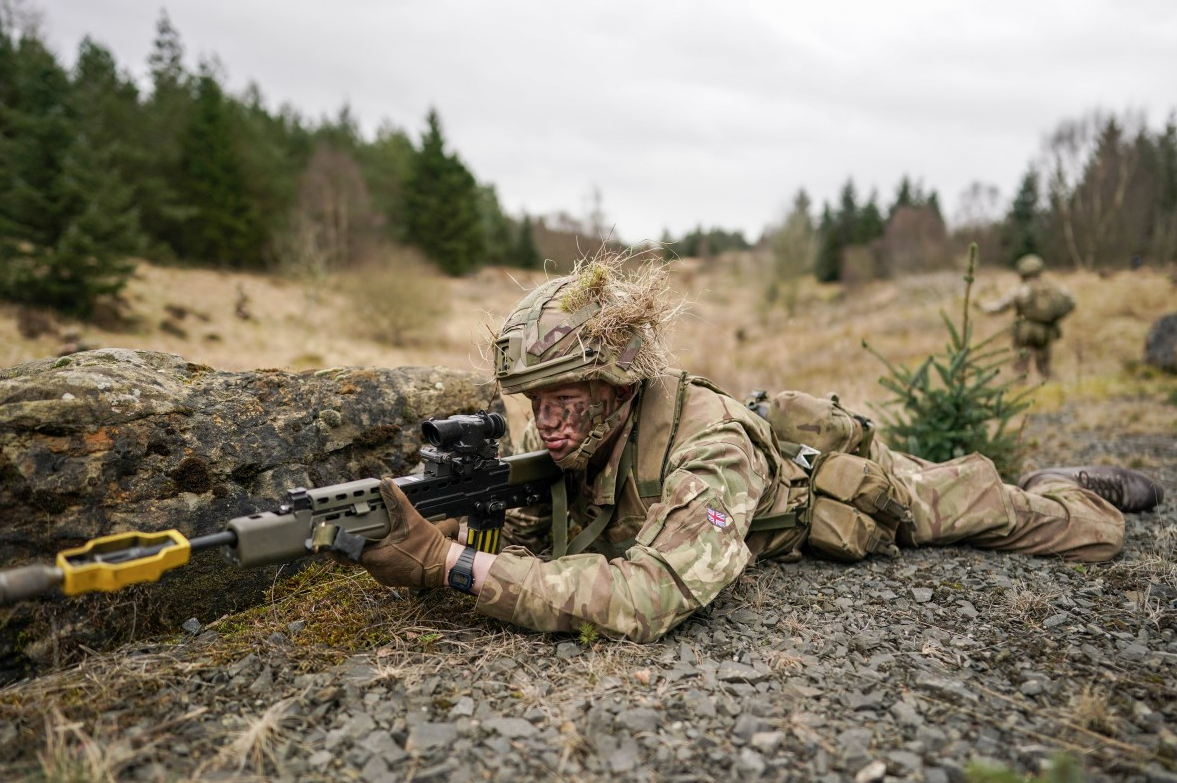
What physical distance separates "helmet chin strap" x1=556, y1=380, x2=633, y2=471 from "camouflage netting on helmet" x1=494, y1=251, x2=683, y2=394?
149 mm

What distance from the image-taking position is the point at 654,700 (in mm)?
2654

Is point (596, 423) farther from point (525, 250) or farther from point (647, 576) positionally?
point (525, 250)

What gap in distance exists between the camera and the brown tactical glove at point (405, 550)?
9.91 feet

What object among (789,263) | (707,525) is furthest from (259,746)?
(789,263)

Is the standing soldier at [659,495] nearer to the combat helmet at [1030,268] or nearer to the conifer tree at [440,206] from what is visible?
the combat helmet at [1030,268]

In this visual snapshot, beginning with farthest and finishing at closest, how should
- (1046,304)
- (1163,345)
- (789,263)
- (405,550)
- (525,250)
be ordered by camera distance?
(525,250)
(789,263)
(1046,304)
(1163,345)
(405,550)

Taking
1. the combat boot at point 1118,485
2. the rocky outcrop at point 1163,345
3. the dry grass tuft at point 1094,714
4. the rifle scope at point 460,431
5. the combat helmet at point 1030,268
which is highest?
the combat helmet at point 1030,268

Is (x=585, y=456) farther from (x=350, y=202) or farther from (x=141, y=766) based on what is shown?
(x=350, y=202)

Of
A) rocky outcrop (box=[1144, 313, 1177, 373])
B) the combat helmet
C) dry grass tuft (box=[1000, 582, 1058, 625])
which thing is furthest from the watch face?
rocky outcrop (box=[1144, 313, 1177, 373])

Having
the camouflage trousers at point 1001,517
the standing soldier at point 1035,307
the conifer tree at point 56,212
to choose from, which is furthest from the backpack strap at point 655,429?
the conifer tree at point 56,212

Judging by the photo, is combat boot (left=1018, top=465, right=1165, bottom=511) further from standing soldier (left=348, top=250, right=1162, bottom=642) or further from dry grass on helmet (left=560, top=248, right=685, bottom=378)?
dry grass on helmet (left=560, top=248, right=685, bottom=378)

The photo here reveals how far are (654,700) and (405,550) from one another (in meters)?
1.27

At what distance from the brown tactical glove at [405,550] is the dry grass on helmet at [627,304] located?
128 cm

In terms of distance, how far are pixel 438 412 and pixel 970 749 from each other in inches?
137
